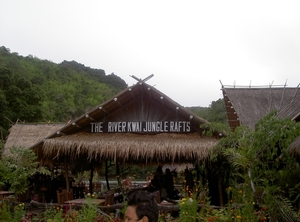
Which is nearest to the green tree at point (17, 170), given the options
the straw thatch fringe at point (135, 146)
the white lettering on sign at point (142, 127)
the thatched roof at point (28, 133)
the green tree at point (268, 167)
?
the straw thatch fringe at point (135, 146)

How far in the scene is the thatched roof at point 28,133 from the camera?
1673 cm

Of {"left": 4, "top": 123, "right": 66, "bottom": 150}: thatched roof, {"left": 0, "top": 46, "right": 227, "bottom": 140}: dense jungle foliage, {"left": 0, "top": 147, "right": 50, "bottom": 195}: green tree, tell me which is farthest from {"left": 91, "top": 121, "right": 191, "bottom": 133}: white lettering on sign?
{"left": 0, "top": 46, "right": 227, "bottom": 140}: dense jungle foliage

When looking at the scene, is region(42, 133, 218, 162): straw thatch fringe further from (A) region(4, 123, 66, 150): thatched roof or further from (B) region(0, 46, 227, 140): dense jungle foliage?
(B) region(0, 46, 227, 140): dense jungle foliage

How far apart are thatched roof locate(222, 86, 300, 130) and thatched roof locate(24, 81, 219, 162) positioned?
6214 mm

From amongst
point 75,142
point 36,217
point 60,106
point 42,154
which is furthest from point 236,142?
point 60,106

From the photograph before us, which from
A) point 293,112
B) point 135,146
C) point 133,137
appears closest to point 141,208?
point 135,146

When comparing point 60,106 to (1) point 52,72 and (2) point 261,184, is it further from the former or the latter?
(2) point 261,184

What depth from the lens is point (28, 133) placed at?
17375 mm

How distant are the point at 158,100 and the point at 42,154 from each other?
3341 millimetres

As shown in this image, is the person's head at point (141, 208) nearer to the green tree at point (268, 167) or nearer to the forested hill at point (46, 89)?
the green tree at point (268, 167)

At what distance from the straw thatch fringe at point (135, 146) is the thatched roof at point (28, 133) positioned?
7.35 meters

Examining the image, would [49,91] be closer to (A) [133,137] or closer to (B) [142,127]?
(B) [142,127]

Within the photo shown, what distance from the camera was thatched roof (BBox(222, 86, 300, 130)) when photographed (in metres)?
16.0

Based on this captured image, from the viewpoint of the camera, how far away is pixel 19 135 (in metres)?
17.3
